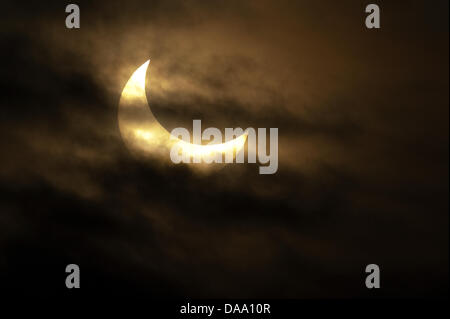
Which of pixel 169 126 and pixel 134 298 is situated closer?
pixel 169 126

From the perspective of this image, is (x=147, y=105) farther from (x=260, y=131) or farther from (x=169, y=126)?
(x=260, y=131)

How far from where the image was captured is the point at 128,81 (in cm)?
701

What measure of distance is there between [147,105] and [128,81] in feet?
1.57
